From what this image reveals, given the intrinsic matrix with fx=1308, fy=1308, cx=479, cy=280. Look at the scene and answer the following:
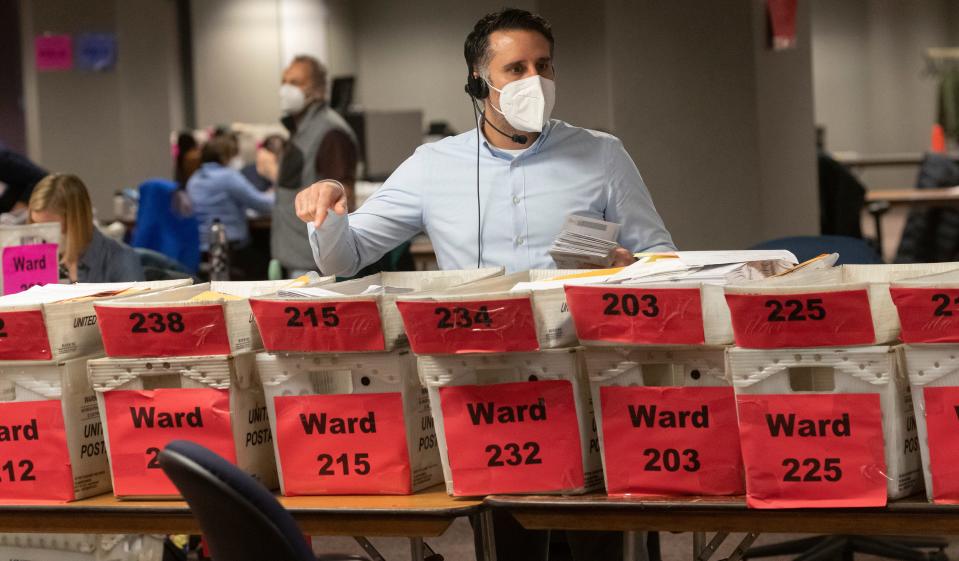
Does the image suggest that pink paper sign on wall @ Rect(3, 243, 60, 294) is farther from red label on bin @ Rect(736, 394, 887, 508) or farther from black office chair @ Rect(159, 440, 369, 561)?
red label on bin @ Rect(736, 394, 887, 508)

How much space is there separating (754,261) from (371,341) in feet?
2.18

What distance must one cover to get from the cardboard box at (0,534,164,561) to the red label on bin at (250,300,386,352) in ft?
2.51

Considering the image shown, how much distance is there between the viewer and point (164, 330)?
2.19 meters

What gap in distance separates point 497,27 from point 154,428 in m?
Result: 1.18

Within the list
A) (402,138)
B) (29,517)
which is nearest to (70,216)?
(29,517)

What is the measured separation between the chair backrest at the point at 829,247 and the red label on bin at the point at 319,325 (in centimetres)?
187

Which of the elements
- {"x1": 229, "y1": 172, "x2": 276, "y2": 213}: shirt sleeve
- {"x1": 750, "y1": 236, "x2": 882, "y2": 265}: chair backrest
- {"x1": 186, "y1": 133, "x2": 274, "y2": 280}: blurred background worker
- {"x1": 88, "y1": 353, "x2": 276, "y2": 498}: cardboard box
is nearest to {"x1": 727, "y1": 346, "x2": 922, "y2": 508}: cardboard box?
{"x1": 88, "y1": 353, "x2": 276, "y2": 498}: cardboard box

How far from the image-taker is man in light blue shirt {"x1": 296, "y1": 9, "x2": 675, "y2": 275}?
283 centimetres

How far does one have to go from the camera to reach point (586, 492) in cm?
210

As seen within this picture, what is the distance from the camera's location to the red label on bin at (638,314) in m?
1.98

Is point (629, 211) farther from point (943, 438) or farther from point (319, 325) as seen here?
point (943, 438)

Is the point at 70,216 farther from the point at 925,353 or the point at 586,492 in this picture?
the point at 925,353

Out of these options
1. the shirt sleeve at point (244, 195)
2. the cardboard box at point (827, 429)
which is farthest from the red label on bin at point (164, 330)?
the shirt sleeve at point (244, 195)

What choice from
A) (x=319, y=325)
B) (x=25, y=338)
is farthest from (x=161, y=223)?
(x=319, y=325)
